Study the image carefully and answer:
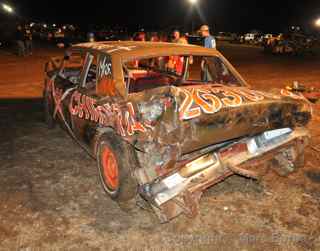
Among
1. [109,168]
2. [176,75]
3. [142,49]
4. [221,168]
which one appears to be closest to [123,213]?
[109,168]

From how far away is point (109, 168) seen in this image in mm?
3869

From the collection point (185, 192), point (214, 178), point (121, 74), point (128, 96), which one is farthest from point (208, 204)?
point (121, 74)

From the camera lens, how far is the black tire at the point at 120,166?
3.50 m

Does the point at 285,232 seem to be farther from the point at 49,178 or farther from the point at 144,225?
the point at 49,178

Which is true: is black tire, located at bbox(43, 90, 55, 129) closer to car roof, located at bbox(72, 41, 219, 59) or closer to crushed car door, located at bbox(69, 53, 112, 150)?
crushed car door, located at bbox(69, 53, 112, 150)

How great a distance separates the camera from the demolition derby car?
10.4 ft

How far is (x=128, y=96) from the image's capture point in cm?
360

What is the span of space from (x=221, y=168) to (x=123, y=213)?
116 cm

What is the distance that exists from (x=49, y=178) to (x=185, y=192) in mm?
2058

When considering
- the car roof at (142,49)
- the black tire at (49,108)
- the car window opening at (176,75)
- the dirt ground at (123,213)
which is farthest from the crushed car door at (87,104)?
the black tire at (49,108)

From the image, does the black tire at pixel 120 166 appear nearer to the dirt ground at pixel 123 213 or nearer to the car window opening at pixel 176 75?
the dirt ground at pixel 123 213

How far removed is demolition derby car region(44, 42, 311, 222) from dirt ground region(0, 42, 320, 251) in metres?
0.24

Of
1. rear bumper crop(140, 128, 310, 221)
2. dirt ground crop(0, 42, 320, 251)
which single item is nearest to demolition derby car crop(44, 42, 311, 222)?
rear bumper crop(140, 128, 310, 221)

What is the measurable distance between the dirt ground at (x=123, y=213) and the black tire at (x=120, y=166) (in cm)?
21
